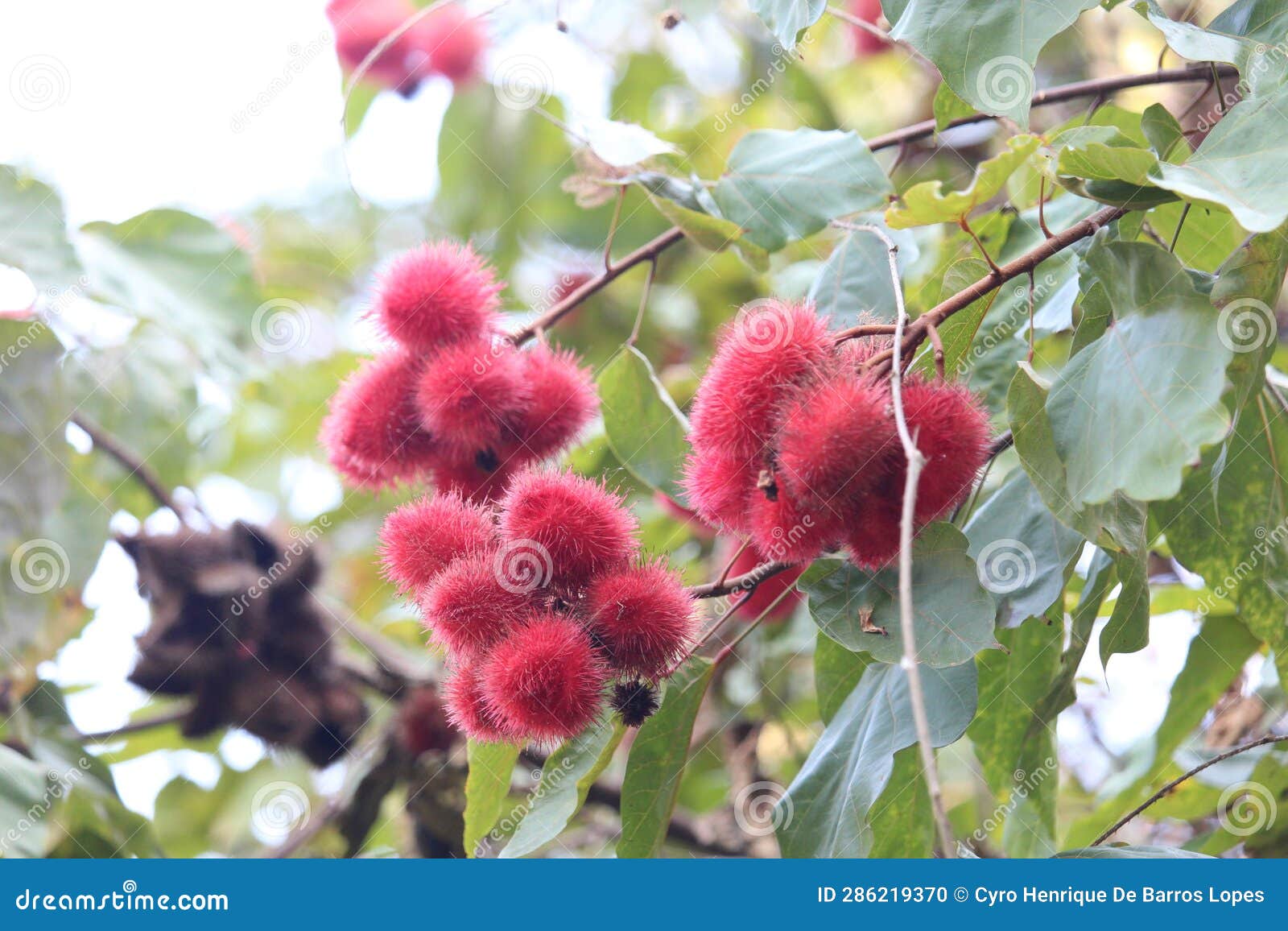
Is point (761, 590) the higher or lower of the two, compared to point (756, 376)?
lower

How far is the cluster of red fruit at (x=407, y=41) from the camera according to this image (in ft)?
9.24

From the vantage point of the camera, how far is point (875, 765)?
148 cm

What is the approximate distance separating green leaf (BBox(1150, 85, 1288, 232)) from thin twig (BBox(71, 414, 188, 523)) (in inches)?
84.2

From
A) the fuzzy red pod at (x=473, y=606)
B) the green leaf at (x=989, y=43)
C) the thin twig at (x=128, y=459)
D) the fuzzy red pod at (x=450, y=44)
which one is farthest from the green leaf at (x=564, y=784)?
the fuzzy red pod at (x=450, y=44)

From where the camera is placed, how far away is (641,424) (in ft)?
5.89

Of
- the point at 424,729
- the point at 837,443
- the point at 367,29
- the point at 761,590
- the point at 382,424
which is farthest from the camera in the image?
the point at 367,29

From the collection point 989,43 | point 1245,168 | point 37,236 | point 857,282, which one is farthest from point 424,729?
point 1245,168

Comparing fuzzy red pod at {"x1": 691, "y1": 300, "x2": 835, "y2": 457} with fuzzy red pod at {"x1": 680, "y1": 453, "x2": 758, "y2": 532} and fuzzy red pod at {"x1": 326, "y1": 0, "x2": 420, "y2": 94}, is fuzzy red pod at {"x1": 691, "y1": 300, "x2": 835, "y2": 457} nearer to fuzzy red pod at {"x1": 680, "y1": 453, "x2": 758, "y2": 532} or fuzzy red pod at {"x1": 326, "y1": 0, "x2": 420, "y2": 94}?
fuzzy red pod at {"x1": 680, "y1": 453, "x2": 758, "y2": 532}

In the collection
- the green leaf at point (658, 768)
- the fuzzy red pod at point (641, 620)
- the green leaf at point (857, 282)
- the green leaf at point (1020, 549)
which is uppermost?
the fuzzy red pod at point (641, 620)

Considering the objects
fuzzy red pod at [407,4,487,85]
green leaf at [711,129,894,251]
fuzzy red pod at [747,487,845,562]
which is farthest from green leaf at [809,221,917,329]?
fuzzy red pod at [407,4,487,85]

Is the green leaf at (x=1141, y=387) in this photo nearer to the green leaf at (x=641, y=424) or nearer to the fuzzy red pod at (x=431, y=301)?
the green leaf at (x=641, y=424)

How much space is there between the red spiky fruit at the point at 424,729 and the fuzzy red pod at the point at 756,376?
1448 mm

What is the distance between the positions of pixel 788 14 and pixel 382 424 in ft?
2.66

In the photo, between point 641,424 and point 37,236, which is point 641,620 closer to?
point 641,424
